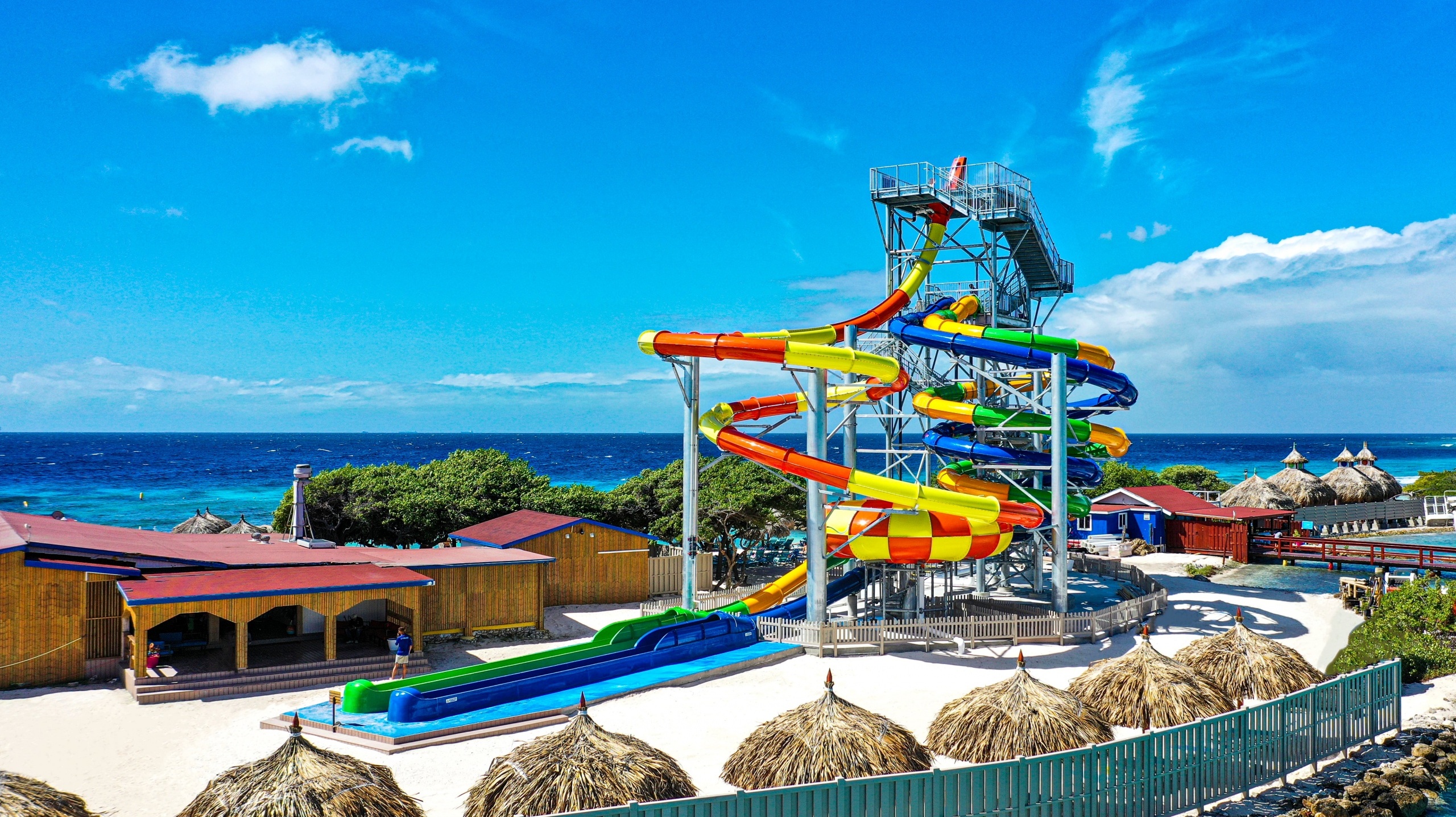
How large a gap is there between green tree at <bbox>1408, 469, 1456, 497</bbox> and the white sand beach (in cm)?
5336

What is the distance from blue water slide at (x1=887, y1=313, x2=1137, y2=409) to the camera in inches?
1110

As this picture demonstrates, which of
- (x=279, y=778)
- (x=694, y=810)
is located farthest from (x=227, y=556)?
(x=694, y=810)

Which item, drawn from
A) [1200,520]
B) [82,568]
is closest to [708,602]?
[82,568]

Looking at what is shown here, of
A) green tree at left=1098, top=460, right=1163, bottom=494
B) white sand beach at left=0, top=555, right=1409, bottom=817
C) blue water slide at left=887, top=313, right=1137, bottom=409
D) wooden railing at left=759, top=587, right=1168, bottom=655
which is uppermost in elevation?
blue water slide at left=887, top=313, right=1137, bottom=409

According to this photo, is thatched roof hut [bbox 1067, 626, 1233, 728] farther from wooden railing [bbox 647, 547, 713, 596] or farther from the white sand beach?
wooden railing [bbox 647, 547, 713, 596]

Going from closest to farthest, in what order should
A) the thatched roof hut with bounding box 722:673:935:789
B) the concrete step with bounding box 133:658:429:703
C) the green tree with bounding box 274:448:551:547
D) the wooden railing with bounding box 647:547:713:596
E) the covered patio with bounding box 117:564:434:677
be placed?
the thatched roof hut with bounding box 722:673:935:789, the concrete step with bounding box 133:658:429:703, the covered patio with bounding box 117:564:434:677, the wooden railing with bounding box 647:547:713:596, the green tree with bounding box 274:448:551:547

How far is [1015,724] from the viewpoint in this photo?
51.0ft

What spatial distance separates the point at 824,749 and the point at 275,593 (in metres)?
13.9

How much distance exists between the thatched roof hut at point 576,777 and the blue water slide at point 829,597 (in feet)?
43.0

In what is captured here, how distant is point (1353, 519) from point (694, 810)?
5760cm

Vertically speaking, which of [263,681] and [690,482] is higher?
[690,482]

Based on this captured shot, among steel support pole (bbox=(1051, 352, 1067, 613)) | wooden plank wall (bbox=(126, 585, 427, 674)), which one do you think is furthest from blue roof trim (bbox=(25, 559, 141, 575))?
steel support pole (bbox=(1051, 352, 1067, 613))

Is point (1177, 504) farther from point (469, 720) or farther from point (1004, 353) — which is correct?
point (469, 720)

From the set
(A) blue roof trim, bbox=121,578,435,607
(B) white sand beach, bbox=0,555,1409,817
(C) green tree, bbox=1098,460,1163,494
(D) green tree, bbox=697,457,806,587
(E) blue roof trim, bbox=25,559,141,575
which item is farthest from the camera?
(C) green tree, bbox=1098,460,1163,494
